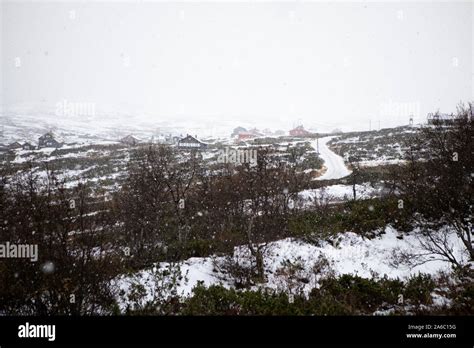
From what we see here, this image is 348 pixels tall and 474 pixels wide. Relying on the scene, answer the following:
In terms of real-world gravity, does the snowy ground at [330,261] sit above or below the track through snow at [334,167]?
below

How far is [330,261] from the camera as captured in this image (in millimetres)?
9938

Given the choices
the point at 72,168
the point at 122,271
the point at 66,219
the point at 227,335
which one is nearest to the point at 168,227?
the point at 122,271

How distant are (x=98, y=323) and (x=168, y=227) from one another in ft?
33.8

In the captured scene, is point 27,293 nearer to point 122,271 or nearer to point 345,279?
point 122,271

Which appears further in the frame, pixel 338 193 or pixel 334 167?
pixel 334 167

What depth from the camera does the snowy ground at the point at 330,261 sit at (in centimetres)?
829

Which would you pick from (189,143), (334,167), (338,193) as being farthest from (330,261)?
(189,143)

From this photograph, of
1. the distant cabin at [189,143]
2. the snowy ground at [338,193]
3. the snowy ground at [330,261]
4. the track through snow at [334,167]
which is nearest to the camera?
the snowy ground at [330,261]

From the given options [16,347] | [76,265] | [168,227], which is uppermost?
[76,265]

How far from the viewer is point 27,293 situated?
5.12 m

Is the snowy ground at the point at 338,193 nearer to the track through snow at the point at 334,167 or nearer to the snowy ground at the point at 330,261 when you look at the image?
the track through snow at the point at 334,167

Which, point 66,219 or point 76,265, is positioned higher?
point 66,219

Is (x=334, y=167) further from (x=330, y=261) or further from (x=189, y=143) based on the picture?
(x=189, y=143)

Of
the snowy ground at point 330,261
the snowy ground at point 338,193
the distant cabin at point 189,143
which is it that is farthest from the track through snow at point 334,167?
the distant cabin at point 189,143
